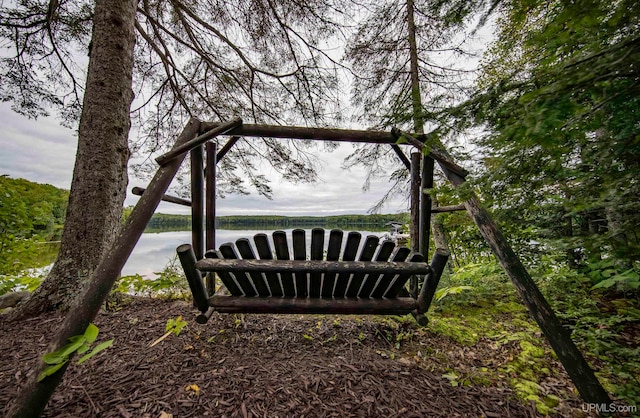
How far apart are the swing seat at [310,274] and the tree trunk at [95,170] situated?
74.2 inches

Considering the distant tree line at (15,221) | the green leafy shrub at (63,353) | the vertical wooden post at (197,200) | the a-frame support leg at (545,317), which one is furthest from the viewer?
the distant tree line at (15,221)

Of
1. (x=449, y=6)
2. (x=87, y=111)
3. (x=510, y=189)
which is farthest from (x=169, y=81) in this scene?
(x=510, y=189)

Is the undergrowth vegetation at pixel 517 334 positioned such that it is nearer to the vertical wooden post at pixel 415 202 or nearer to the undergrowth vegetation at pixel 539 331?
the undergrowth vegetation at pixel 539 331

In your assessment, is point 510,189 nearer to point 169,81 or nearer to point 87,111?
point 87,111

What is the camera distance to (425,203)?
8.04 feet

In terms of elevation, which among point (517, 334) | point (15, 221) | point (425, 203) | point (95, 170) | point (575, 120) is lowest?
point (517, 334)

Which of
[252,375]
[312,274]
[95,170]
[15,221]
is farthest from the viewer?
[15,221]

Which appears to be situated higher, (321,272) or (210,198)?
(210,198)

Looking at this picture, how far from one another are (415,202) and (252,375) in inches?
90.0

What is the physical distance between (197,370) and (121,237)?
45.5 inches

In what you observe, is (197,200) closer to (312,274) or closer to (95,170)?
(95,170)

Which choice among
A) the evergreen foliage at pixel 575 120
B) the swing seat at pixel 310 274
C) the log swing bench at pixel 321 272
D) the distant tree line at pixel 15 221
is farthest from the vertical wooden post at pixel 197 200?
the distant tree line at pixel 15 221

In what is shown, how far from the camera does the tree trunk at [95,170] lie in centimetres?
252

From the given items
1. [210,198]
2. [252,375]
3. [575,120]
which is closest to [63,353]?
[252,375]
